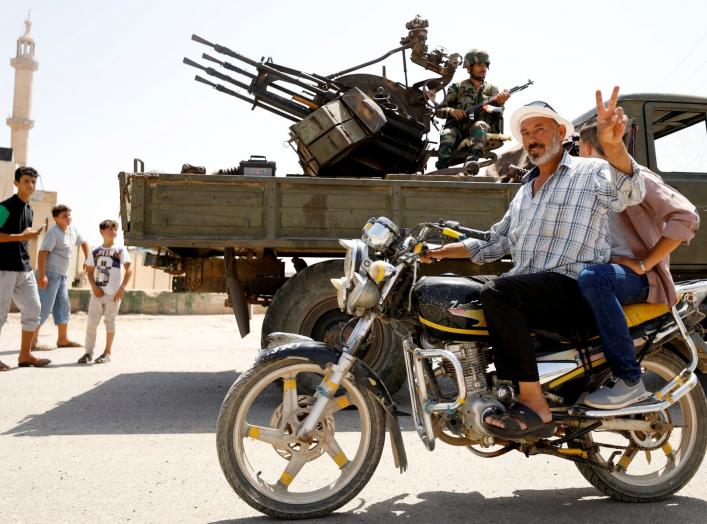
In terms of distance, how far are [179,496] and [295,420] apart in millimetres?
684

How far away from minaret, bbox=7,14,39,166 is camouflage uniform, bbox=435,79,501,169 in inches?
1585

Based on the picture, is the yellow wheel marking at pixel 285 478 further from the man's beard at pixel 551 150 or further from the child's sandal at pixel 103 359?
the child's sandal at pixel 103 359

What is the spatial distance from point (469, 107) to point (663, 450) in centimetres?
474

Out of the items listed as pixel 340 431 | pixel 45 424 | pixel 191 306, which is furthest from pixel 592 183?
pixel 191 306

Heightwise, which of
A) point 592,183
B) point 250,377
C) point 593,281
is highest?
point 592,183

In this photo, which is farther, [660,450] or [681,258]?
[681,258]

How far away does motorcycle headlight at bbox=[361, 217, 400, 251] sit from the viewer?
2.98 meters

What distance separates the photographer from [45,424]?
186 inches

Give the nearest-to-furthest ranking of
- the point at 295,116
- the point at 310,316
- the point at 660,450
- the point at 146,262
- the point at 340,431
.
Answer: the point at 660,450, the point at 340,431, the point at 310,316, the point at 146,262, the point at 295,116

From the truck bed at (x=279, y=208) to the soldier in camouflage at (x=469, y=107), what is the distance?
157cm

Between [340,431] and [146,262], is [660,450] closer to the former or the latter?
[340,431]

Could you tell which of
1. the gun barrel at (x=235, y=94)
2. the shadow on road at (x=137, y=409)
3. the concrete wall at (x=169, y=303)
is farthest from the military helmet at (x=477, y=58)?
the concrete wall at (x=169, y=303)

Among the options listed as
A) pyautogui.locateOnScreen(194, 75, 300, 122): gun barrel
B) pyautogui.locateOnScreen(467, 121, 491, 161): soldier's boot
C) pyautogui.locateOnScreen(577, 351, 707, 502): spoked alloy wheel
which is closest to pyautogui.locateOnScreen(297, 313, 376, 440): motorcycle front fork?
pyautogui.locateOnScreen(577, 351, 707, 502): spoked alloy wheel

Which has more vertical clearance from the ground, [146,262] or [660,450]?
[146,262]
